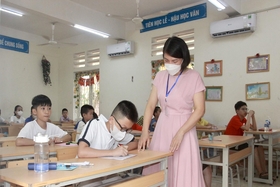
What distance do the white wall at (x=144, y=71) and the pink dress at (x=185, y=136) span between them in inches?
151

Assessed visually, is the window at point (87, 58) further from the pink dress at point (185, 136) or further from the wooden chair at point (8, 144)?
the pink dress at point (185, 136)

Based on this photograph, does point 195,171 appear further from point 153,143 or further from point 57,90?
point 57,90

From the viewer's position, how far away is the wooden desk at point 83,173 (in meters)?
1.08

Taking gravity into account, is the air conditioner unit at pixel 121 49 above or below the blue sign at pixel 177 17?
below

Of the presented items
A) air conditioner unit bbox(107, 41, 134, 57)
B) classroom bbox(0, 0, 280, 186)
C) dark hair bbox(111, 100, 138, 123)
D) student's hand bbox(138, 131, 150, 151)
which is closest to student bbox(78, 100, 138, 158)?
dark hair bbox(111, 100, 138, 123)

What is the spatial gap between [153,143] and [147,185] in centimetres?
37

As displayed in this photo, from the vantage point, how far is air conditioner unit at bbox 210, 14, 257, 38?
17.1 ft

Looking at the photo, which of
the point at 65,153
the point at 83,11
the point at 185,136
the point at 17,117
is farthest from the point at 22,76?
the point at 185,136

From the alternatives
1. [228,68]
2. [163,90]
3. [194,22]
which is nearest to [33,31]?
[194,22]

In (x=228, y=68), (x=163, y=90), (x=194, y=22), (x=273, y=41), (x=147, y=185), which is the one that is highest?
(x=194, y=22)

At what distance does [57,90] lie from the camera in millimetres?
9547

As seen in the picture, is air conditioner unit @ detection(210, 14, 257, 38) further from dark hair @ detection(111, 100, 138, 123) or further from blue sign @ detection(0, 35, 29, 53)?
blue sign @ detection(0, 35, 29, 53)

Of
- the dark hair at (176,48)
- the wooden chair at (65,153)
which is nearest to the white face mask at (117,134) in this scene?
the wooden chair at (65,153)

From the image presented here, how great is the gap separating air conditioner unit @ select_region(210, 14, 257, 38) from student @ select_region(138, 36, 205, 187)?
388cm
